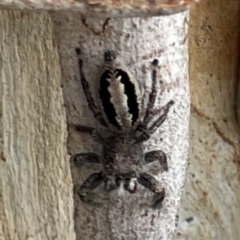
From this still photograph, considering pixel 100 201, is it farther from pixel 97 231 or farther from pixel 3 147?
pixel 3 147

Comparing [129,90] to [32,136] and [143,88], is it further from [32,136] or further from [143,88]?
[32,136]

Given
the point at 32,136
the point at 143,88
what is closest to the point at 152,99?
the point at 143,88

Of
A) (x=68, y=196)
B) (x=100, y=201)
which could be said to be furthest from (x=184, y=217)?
(x=100, y=201)

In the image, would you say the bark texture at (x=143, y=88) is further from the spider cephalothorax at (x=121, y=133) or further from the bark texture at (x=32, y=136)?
the bark texture at (x=32, y=136)

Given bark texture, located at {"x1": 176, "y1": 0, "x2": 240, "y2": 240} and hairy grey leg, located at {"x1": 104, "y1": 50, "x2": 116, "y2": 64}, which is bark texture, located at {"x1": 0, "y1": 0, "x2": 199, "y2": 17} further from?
bark texture, located at {"x1": 176, "y1": 0, "x2": 240, "y2": 240}

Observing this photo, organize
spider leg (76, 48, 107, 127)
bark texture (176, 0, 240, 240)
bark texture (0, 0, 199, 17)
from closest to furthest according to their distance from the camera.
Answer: bark texture (0, 0, 199, 17) < spider leg (76, 48, 107, 127) < bark texture (176, 0, 240, 240)

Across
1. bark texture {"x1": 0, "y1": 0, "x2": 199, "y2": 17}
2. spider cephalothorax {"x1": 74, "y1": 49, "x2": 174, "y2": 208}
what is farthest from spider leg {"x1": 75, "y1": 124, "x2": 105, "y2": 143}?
bark texture {"x1": 0, "y1": 0, "x2": 199, "y2": 17}
